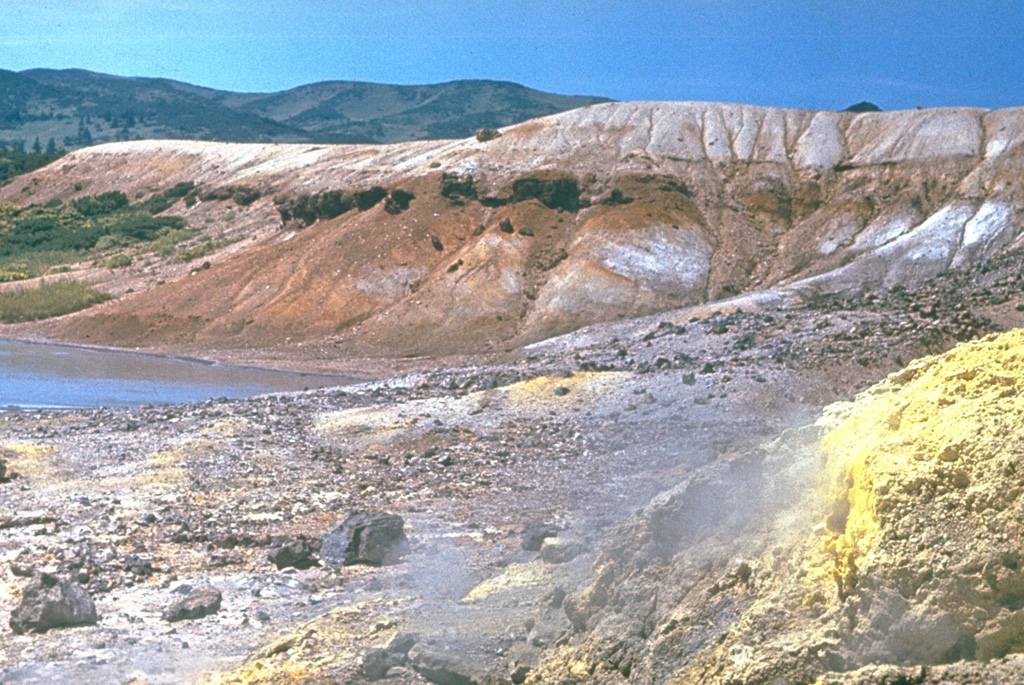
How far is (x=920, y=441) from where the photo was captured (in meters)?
4.82

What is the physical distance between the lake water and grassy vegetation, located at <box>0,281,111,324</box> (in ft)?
14.2

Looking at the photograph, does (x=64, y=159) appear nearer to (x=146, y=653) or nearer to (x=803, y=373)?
(x=803, y=373)

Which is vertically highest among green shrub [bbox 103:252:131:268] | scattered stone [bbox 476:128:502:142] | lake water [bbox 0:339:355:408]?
scattered stone [bbox 476:128:502:142]

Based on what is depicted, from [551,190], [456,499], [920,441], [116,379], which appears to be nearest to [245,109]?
[551,190]

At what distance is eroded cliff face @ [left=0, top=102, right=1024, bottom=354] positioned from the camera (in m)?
37.0

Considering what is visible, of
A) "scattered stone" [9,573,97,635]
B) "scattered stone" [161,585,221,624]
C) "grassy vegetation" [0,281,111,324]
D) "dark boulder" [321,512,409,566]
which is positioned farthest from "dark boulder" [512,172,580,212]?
"scattered stone" [9,573,97,635]

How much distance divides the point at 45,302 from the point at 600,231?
20.5 m

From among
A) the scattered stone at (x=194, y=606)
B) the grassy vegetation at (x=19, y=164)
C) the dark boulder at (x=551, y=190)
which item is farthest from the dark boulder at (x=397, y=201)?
the grassy vegetation at (x=19, y=164)

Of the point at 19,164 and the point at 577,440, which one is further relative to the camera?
the point at 19,164

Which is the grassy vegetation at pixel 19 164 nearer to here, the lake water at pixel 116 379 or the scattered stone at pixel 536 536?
the lake water at pixel 116 379

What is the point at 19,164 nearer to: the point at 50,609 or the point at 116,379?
the point at 116,379

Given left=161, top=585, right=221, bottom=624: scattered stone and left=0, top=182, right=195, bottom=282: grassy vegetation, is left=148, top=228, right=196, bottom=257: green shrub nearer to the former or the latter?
left=0, top=182, right=195, bottom=282: grassy vegetation

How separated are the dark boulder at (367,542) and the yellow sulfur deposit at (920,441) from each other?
16.6ft

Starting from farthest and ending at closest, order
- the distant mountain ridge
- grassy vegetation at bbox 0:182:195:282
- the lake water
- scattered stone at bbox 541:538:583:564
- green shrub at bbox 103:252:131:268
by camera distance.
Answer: the distant mountain ridge < grassy vegetation at bbox 0:182:195:282 < green shrub at bbox 103:252:131:268 < the lake water < scattered stone at bbox 541:538:583:564
